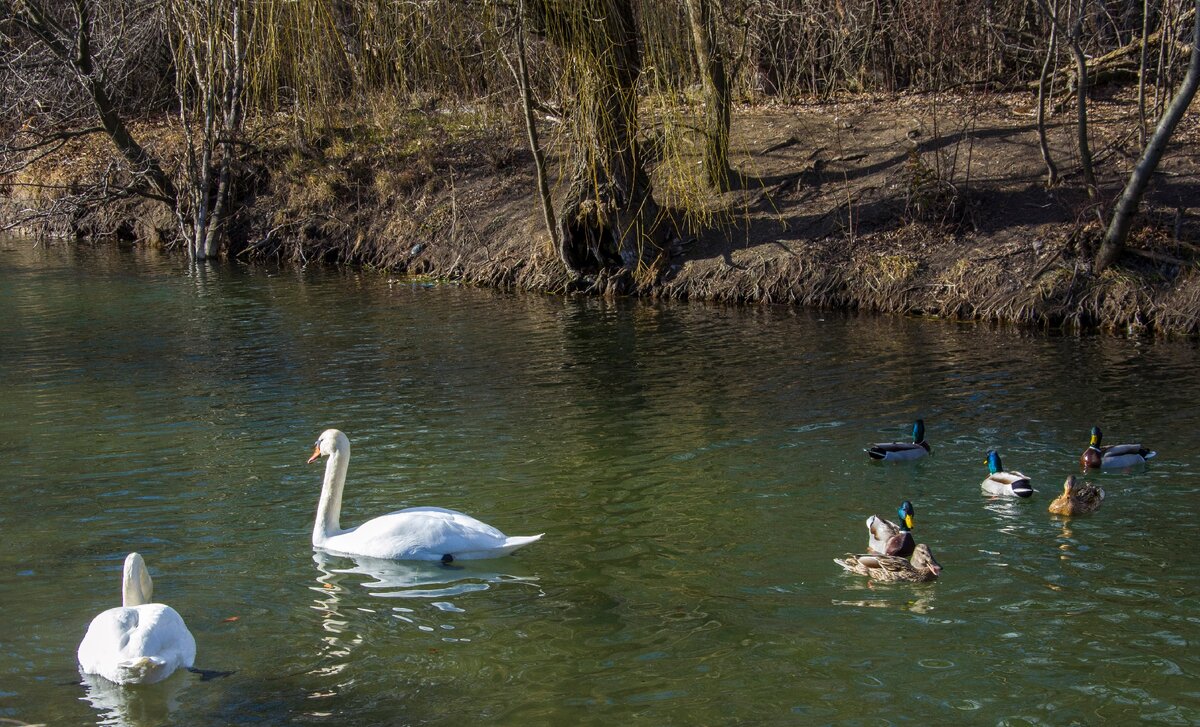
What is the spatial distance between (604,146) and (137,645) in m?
9.52

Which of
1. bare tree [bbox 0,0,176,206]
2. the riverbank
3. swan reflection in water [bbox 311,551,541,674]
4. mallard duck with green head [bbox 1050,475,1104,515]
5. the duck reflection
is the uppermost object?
bare tree [bbox 0,0,176,206]

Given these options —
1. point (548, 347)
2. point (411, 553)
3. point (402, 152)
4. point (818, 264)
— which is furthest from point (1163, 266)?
point (402, 152)

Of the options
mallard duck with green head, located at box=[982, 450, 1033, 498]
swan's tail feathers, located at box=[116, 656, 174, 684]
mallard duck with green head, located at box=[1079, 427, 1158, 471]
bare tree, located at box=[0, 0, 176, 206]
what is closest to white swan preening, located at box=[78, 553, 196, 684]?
swan's tail feathers, located at box=[116, 656, 174, 684]

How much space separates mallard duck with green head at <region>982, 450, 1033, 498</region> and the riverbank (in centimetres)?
577

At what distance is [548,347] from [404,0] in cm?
571

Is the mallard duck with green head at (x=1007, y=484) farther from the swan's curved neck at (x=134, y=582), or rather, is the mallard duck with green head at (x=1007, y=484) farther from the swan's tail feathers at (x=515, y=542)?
the swan's curved neck at (x=134, y=582)

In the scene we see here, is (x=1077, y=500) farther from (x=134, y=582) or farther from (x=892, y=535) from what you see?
(x=134, y=582)

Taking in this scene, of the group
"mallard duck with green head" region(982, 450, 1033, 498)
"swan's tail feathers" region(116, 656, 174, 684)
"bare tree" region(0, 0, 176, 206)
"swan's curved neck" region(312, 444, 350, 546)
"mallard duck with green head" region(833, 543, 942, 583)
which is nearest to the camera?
"swan's tail feathers" region(116, 656, 174, 684)

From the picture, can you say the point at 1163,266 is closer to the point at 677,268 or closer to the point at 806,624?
the point at 677,268

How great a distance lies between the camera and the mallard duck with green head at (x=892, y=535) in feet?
23.7

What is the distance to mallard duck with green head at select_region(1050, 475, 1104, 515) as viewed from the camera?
8.34 metres

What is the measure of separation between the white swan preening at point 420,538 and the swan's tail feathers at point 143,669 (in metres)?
1.92

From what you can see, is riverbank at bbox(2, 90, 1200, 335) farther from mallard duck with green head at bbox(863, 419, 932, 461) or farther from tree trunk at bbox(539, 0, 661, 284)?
mallard duck with green head at bbox(863, 419, 932, 461)

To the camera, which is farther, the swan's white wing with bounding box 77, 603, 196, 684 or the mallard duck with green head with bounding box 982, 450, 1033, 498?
the mallard duck with green head with bounding box 982, 450, 1033, 498
